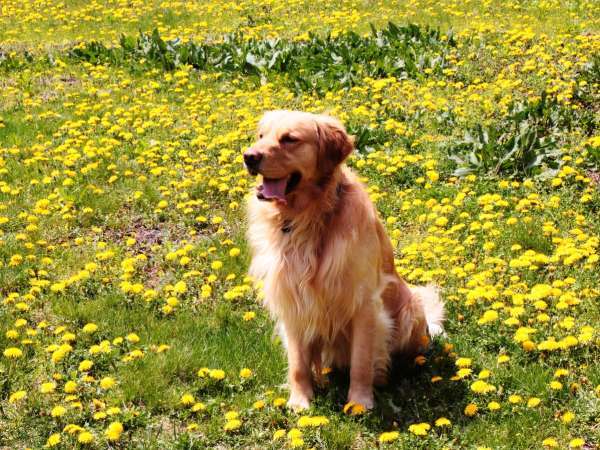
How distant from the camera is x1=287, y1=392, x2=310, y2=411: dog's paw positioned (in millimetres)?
4129

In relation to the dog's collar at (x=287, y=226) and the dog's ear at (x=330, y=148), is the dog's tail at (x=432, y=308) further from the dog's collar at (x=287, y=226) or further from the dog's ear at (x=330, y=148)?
the dog's ear at (x=330, y=148)

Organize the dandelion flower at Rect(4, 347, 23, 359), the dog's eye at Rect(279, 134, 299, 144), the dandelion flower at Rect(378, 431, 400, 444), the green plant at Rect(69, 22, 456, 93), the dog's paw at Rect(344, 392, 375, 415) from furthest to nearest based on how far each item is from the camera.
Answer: the green plant at Rect(69, 22, 456, 93)
the dandelion flower at Rect(4, 347, 23, 359)
the dog's paw at Rect(344, 392, 375, 415)
the dog's eye at Rect(279, 134, 299, 144)
the dandelion flower at Rect(378, 431, 400, 444)

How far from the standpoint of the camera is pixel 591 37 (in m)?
9.54

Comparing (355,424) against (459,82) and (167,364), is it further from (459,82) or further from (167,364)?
(459,82)

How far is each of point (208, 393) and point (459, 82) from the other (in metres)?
5.39

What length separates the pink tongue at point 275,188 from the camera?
3947 millimetres

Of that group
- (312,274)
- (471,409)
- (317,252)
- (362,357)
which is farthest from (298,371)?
(471,409)

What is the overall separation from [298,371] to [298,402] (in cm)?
17

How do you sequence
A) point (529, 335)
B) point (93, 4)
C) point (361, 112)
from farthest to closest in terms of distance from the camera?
point (93, 4), point (361, 112), point (529, 335)

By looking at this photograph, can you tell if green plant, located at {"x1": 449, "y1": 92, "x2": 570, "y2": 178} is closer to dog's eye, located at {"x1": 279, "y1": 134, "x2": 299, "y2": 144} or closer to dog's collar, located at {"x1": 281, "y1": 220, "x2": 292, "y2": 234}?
dog's collar, located at {"x1": 281, "y1": 220, "x2": 292, "y2": 234}

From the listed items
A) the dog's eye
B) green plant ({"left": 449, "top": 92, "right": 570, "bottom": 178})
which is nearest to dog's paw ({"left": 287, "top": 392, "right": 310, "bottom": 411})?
the dog's eye

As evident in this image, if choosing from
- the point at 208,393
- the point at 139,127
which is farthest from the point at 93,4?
the point at 208,393

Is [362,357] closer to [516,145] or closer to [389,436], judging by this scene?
[389,436]

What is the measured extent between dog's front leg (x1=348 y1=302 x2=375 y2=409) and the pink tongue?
2.47 ft
